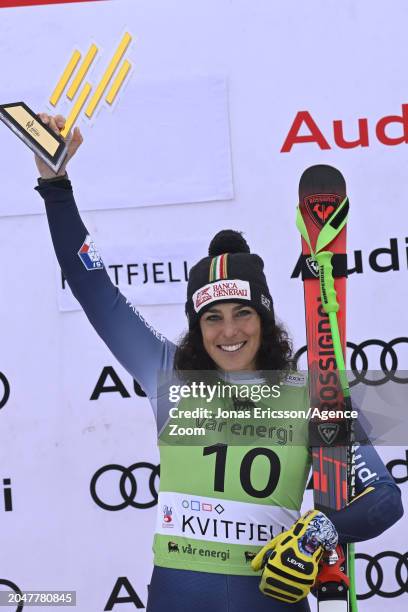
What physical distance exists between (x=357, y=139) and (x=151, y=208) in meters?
0.65

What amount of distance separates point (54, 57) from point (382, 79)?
3.26 ft

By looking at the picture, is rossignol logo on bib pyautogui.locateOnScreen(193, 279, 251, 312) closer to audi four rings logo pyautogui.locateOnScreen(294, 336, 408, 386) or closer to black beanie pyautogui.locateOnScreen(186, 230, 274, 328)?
black beanie pyautogui.locateOnScreen(186, 230, 274, 328)

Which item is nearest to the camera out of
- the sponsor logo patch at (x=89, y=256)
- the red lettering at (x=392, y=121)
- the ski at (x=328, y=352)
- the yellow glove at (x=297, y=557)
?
the yellow glove at (x=297, y=557)

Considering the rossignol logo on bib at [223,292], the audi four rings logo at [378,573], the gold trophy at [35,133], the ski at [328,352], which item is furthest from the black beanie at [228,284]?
the audi four rings logo at [378,573]

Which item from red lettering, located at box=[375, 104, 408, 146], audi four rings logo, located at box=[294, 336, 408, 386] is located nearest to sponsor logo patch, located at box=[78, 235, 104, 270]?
audi four rings logo, located at box=[294, 336, 408, 386]

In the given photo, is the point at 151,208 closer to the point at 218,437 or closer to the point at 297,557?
the point at 218,437

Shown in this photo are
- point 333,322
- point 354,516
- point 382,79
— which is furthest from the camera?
point 382,79

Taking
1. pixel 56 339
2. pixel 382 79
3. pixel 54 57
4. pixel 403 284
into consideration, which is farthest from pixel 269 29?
pixel 56 339

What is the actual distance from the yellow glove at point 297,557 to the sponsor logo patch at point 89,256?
0.70m

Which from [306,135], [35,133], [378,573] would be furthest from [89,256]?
[378,573]

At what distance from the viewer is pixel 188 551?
2.05 metres

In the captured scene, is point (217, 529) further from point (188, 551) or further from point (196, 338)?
point (196, 338)

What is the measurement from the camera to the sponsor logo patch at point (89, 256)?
2.11 metres

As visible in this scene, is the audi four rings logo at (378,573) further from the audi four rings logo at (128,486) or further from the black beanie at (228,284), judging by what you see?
the black beanie at (228,284)
